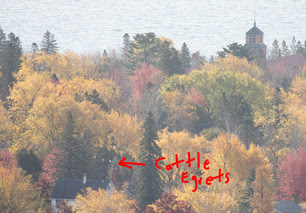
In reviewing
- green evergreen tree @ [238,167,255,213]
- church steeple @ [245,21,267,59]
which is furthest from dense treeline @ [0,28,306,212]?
church steeple @ [245,21,267,59]

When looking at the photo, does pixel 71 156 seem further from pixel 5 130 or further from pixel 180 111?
pixel 180 111

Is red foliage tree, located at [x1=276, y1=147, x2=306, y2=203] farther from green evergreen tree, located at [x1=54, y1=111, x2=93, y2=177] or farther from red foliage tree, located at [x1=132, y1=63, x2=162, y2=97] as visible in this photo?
red foliage tree, located at [x1=132, y1=63, x2=162, y2=97]

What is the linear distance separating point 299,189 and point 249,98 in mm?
31637

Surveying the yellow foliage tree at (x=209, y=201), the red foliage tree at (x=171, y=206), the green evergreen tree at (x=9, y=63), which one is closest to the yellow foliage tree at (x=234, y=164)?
the yellow foliage tree at (x=209, y=201)

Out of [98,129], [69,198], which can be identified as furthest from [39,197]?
[98,129]

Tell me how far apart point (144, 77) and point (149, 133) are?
164 feet

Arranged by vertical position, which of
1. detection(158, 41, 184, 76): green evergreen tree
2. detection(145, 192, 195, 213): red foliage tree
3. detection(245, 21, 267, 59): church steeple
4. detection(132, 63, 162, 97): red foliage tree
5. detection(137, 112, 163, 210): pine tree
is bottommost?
detection(145, 192, 195, 213): red foliage tree

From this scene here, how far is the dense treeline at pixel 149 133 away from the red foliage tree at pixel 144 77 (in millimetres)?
274

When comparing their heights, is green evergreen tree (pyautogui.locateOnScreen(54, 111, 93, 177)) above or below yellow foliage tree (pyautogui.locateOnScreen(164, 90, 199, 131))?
below

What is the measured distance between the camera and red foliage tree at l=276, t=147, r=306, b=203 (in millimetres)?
66812

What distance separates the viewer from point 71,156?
6962 centimetres

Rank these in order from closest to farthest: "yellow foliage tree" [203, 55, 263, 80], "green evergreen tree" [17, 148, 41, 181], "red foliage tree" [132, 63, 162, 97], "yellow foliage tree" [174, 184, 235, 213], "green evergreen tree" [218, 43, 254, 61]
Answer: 1. "yellow foliage tree" [174, 184, 235, 213]
2. "green evergreen tree" [17, 148, 41, 181]
3. "red foliage tree" [132, 63, 162, 97]
4. "yellow foliage tree" [203, 55, 263, 80]
5. "green evergreen tree" [218, 43, 254, 61]

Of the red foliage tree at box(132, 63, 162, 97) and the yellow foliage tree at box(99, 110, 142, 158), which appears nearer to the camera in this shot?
the yellow foliage tree at box(99, 110, 142, 158)

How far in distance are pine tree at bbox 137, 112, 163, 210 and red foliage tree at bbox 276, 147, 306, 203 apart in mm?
15367
